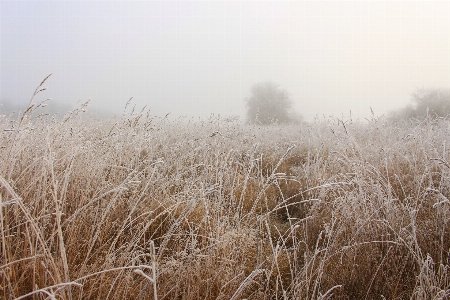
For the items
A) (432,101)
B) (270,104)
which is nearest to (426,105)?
(432,101)

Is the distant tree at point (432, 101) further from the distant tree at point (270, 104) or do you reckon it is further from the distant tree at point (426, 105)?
the distant tree at point (270, 104)

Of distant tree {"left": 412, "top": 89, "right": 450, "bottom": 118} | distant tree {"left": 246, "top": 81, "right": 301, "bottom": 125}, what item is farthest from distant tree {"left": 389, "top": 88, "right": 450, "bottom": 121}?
distant tree {"left": 246, "top": 81, "right": 301, "bottom": 125}

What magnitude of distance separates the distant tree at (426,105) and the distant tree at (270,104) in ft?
21.2

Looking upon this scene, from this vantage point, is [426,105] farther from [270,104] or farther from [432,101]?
[270,104]

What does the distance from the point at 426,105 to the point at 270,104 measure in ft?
28.7

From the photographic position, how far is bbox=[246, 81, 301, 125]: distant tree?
18.5 m

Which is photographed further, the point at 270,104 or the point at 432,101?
the point at 270,104

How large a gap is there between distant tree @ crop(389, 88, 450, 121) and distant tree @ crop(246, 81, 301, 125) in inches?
254

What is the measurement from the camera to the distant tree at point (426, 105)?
1190 centimetres

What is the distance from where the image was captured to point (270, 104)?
1852cm

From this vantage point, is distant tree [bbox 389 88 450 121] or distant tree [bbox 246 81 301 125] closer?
distant tree [bbox 389 88 450 121]

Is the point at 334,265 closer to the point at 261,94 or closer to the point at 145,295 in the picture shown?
the point at 145,295

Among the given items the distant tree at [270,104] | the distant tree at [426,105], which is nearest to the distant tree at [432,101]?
the distant tree at [426,105]

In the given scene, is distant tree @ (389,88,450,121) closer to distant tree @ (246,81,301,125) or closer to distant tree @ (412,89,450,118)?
distant tree @ (412,89,450,118)
